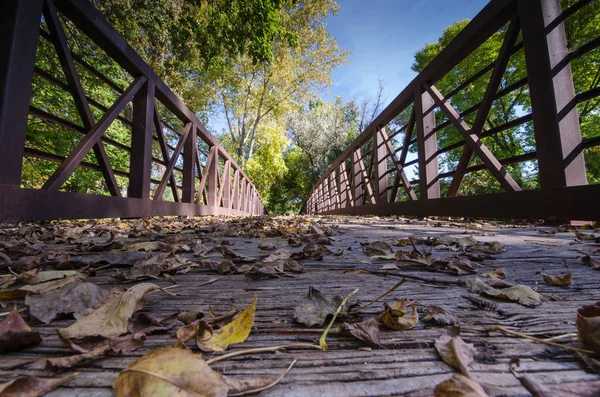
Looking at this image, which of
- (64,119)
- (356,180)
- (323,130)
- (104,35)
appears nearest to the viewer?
(104,35)

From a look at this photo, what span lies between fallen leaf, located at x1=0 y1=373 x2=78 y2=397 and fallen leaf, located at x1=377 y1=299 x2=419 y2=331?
0.51 metres

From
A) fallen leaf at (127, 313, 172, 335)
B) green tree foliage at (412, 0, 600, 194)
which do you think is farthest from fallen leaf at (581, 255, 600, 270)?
green tree foliage at (412, 0, 600, 194)

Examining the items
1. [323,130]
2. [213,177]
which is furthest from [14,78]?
[323,130]

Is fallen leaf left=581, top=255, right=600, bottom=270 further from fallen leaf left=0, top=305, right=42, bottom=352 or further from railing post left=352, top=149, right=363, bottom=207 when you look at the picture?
railing post left=352, top=149, right=363, bottom=207

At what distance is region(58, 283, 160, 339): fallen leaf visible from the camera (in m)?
0.48

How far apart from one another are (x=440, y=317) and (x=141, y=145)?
3064mm

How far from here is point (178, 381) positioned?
365 millimetres

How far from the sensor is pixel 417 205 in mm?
3518

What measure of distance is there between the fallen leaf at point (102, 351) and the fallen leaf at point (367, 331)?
0.36 metres

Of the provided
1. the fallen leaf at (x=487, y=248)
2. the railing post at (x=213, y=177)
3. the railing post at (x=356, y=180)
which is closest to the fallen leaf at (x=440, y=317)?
the fallen leaf at (x=487, y=248)

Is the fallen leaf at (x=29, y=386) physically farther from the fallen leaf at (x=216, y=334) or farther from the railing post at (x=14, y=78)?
Answer: the railing post at (x=14, y=78)

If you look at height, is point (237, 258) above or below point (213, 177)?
below

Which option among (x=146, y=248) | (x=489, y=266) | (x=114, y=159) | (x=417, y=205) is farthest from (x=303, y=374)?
(x=114, y=159)

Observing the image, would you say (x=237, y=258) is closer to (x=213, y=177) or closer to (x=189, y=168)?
(x=189, y=168)
